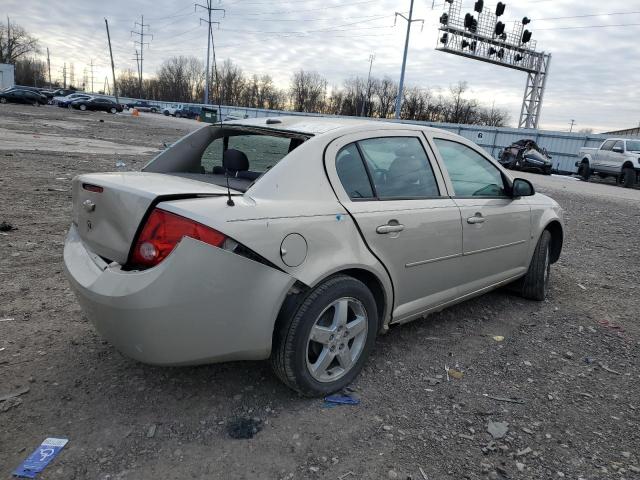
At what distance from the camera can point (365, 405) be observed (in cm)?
280

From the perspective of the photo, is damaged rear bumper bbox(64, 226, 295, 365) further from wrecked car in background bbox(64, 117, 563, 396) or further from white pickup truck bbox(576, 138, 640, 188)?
white pickup truck bbox(576, 138, 640, 188)

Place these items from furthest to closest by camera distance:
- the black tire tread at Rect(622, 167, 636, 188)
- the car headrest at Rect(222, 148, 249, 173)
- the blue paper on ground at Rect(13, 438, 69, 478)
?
the black tire tread at Rect(622, 167, 636, 188) < the car headrest at Rect(222, 148, 249, 173) < the blue paper on ground at Rect(13, 438, 69, 478)

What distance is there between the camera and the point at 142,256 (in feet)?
7.66

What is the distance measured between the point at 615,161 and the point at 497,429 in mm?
21311

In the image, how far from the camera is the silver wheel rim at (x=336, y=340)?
108 inches

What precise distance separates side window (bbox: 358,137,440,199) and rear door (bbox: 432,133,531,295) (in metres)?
0.20

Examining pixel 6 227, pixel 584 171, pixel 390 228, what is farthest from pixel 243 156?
pixel 584 171

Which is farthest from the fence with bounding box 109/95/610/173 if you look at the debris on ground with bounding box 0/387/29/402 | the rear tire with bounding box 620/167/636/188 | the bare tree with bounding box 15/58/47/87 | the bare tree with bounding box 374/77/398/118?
the bare tree with bounding box 15/58/47/87

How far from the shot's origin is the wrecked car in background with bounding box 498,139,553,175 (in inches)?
914

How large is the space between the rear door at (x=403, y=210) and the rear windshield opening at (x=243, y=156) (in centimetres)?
34

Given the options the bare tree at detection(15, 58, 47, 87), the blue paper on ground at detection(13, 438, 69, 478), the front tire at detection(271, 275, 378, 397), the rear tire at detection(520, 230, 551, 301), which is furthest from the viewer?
the bare tree at detection(15, 58, 47, 87)

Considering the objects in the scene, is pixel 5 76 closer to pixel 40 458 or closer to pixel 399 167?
pixel 399 167

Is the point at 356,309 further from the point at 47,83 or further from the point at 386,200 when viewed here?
the point at 47,83

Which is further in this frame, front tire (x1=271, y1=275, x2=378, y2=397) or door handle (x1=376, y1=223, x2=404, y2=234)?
door handle (x1=376, y1=223, x2=404, y2=234)
